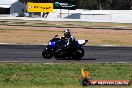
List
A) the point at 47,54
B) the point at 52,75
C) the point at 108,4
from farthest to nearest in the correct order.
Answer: the point at 108,4
the point at 47,54
the point at 52,75

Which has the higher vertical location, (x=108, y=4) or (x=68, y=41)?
(x=68, y=41)

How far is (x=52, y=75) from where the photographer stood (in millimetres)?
14562

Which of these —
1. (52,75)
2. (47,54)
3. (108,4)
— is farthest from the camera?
(108,4)

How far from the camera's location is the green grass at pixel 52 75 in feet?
40.2

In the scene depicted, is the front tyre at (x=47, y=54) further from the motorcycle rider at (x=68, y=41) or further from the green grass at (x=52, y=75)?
the green grass at (x=52, y=75)

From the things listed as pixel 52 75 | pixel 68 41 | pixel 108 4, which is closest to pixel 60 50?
pixel 68 41

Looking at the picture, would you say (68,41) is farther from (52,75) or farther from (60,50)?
(52,75)

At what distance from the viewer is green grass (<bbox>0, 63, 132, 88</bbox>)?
12266 mm

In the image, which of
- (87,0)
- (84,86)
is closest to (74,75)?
(84,86)

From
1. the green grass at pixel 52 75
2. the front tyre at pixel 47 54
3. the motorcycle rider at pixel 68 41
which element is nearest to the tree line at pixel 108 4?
the motorcycle rider at pixel 68 41

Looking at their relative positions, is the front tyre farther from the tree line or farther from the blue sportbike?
the tree line

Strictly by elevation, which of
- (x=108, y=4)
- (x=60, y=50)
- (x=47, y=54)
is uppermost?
(x=60, y=50)

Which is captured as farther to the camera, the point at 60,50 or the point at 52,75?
the point at 60,50

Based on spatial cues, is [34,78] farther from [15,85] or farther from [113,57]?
[113,57]
